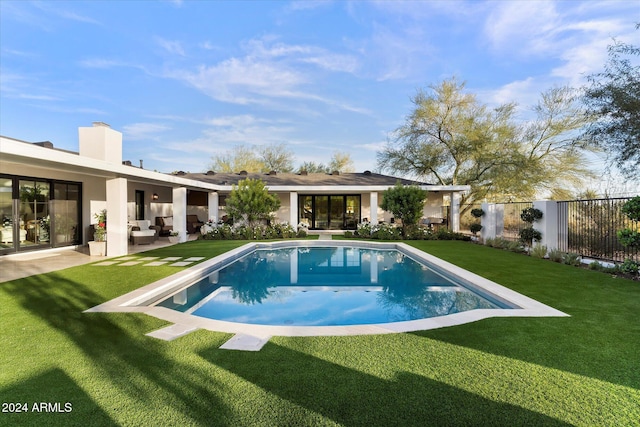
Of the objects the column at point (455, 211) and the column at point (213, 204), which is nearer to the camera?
the column at point (213, 204)

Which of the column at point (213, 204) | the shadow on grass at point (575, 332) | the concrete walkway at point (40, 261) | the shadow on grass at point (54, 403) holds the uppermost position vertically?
the column at point (213, 204)

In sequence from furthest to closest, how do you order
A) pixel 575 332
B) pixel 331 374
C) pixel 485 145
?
pixel 485 145, pixel 575 332, pixel 331 374

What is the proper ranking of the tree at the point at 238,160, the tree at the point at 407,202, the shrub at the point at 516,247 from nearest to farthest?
the shrub at the point at 516,247, the tree at the point at 407,202, the tree at the point at 238,160

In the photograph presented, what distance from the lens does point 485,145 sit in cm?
2270

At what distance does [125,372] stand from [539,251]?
38.4 ft

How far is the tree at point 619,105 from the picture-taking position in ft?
37.7

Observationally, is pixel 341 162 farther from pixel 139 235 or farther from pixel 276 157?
pixel 139 235

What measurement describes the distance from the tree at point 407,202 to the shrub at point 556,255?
6.30 metres

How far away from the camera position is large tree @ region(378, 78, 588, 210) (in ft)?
68.9

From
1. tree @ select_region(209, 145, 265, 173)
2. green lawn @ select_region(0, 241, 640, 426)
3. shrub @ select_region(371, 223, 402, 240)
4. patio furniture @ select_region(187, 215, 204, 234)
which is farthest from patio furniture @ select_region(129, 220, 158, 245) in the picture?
tree @ select_region(209, 145, 265, 173)

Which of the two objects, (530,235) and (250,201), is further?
(250,201)

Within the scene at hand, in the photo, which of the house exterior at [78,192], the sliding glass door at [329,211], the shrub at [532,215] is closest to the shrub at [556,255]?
the shrub at [532,215]

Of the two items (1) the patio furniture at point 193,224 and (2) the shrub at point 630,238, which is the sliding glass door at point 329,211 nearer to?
(1) the patio furniture at point 193,224

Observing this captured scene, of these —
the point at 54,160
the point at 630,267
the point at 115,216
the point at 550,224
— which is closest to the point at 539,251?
the point at 550,224
